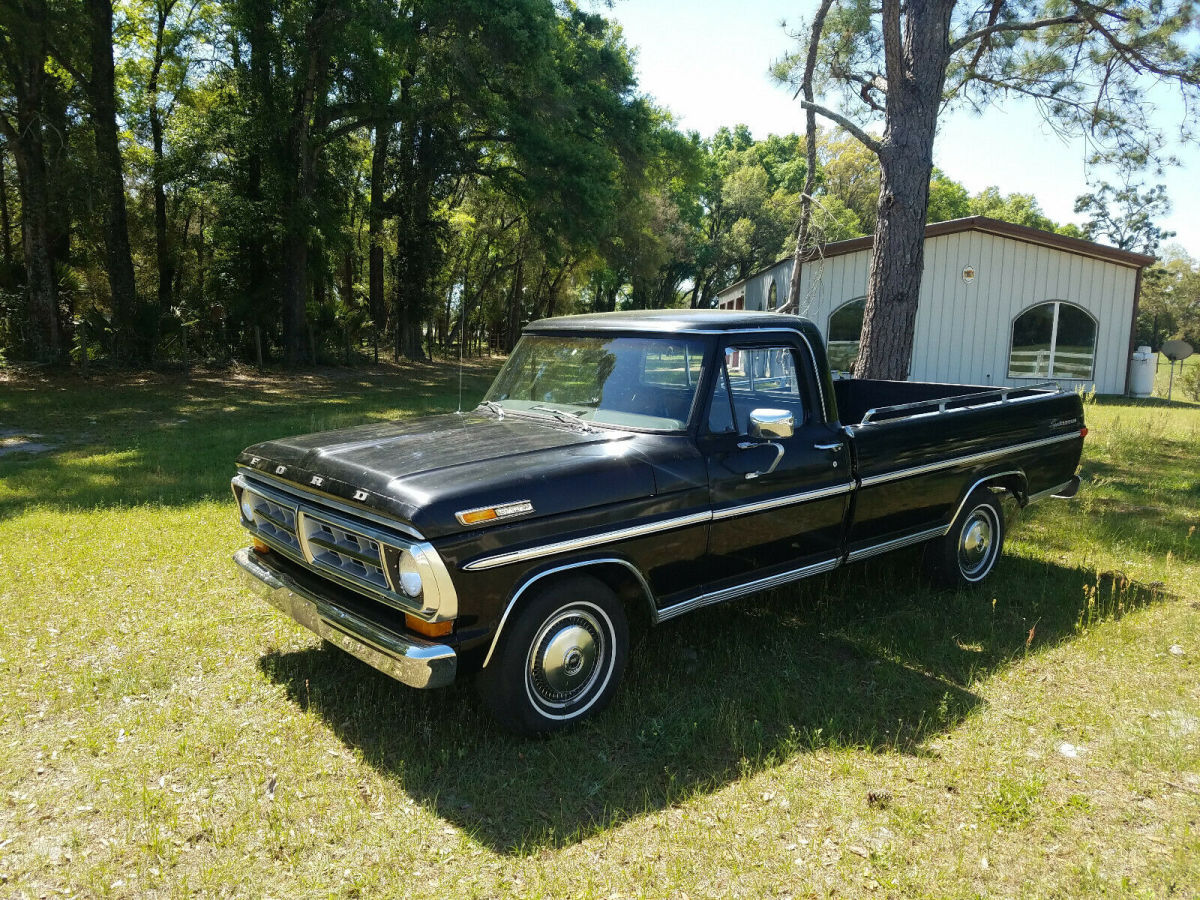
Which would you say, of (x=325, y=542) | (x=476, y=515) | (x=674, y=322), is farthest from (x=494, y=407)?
(x=476, y=515)

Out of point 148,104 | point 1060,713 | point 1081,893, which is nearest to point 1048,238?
point 1060,713

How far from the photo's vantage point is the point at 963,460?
558cm

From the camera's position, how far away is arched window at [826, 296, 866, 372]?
21.2 meters

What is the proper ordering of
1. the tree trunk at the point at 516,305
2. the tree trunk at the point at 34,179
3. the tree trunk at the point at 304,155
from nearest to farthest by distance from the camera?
1. the tree trunk at the point at 34,179
2. the tree trunk at the point at 304,155
3. the tree trunk at the point at 516,305

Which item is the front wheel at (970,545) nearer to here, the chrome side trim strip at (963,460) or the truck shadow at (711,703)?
the truck shadow at (711,703)

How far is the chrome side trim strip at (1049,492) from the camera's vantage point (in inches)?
248

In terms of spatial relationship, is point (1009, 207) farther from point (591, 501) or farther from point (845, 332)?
point (591, 501)

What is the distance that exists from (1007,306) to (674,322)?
19467 mm

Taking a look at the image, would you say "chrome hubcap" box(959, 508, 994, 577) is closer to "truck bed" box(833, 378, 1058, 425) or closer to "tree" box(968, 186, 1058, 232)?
"truck bed" box(833, 378, 1058, 425)

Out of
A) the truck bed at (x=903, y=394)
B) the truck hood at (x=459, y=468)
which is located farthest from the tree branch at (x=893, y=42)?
the truck hood at (x=459, y=468)

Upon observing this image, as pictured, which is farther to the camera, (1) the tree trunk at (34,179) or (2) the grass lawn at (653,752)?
(1) the tree trunk at (34,179)

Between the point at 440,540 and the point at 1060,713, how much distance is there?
332cm

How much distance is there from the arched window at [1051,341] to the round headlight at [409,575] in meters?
21.4

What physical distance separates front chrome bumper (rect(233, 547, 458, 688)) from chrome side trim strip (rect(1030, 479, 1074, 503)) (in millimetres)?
4970
